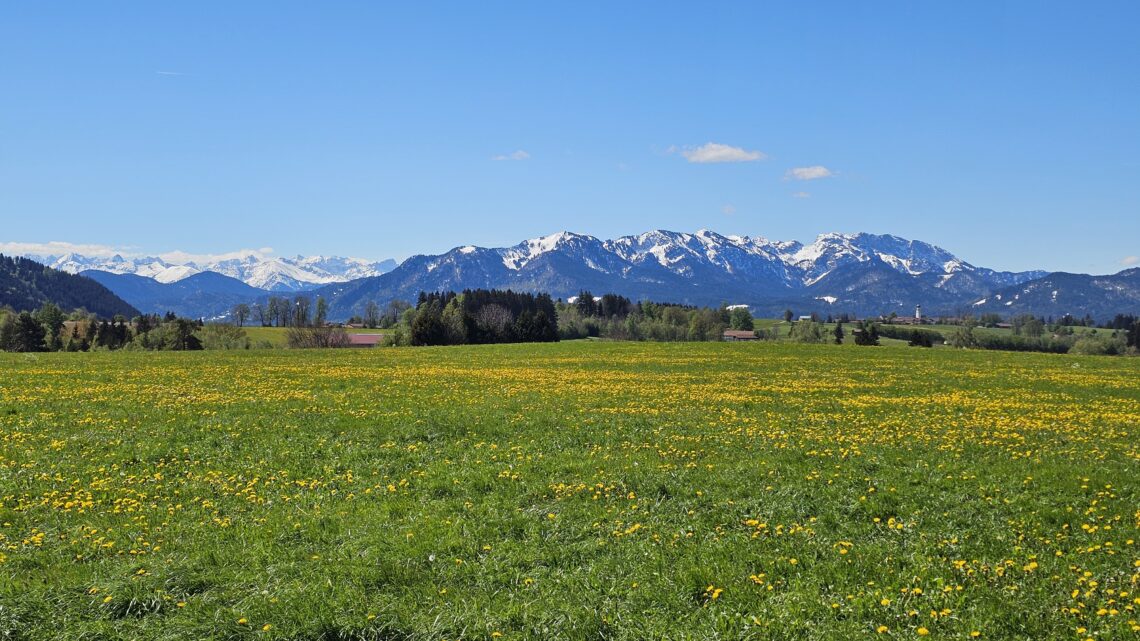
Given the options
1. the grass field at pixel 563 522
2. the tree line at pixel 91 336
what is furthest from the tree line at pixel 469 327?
the grass field at pixel 563 522

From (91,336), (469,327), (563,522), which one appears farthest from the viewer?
(469,327)

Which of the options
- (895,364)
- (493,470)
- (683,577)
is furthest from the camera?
(895,364)

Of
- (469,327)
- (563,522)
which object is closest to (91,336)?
(469,327)

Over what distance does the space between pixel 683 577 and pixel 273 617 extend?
5.68 metres

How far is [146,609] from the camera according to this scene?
9.03 metres

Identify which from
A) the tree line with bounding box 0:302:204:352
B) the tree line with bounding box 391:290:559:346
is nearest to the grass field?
the tree line with bounding box 391:290:559:346

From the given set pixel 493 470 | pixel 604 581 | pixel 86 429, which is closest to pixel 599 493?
pixel 493 470

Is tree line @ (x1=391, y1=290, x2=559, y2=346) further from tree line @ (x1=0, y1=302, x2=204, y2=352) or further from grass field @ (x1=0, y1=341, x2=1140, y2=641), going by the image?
grass field @ (x1=0, y1=341, x2=1140, y2=641)

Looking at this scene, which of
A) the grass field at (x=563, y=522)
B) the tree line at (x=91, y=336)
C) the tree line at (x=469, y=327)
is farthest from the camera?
the tree line at (x=469, y=327)

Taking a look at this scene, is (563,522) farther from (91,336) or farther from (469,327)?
(91,336)

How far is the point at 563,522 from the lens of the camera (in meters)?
12.5

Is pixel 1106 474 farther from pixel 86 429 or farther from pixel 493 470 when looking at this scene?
pixel 86 429

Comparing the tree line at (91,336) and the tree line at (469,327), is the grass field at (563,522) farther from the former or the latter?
the tree line at (91,336)

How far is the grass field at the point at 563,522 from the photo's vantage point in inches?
341
